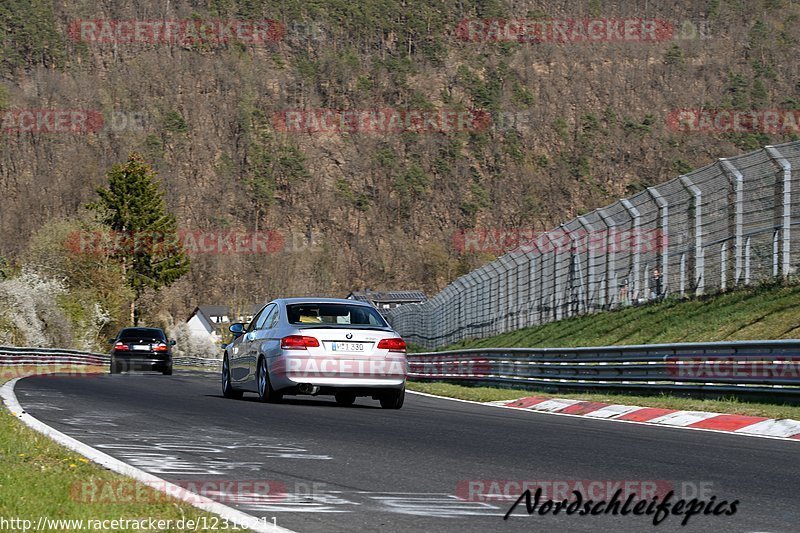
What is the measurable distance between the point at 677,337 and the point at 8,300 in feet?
158

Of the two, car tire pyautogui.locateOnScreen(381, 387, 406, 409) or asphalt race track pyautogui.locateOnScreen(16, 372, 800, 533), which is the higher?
car tire pyautogui.locateOnScreen(381, 387, 406, 409)

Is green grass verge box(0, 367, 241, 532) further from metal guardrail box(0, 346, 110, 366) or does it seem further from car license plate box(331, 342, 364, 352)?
metal guardrail box(0, 346, 110, 366)

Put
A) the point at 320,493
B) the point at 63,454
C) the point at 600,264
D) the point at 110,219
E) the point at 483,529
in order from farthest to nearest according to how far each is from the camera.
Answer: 1. the point at 110,219
2. the point at 600,264
3. the point at 63,454
4. the point at 320,493
5. the point at 483,529

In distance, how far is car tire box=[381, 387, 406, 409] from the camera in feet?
54.4

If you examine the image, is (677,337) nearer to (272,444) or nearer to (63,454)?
(272,444)

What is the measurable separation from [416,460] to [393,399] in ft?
23.8

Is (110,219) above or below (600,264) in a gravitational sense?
above

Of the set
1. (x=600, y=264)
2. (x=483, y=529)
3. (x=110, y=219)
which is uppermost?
(x=110, y=219)

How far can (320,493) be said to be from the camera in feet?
24.4

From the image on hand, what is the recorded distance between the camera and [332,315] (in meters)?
16.7

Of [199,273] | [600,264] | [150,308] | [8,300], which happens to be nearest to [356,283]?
[199,273]

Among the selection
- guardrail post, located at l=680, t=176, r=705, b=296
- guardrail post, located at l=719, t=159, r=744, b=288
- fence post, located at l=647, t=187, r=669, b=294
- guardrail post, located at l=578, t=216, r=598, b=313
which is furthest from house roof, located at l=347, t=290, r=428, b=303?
guardrail post, located at l=719, t=159, r=744, b=288

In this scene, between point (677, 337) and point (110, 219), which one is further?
point (110, 219)

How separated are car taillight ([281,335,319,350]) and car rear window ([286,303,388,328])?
0.47 meters
